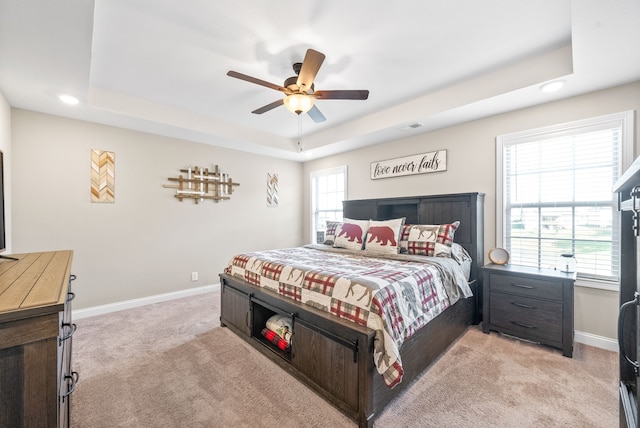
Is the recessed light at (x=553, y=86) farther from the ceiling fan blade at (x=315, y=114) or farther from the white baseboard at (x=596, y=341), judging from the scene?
the white baseboard at (x=596, y=341)

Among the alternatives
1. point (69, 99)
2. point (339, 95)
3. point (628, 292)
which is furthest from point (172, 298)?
point (628, 292)

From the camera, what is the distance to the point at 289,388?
1970 mm

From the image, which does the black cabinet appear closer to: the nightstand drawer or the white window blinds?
the nightstand drawer

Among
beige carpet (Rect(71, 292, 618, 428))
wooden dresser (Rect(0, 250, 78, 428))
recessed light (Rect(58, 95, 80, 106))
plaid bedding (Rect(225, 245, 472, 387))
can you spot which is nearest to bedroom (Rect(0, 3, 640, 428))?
recessed light (Rect(58, 95, 80, 106))

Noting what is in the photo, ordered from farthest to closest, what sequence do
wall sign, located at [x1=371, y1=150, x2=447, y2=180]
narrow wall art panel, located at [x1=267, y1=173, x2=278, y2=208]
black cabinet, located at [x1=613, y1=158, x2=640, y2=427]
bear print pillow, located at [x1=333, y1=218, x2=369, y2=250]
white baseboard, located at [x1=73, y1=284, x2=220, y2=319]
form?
narrow wall art panel, located at [x1=267, y1=173, x2=278, y2=208] < wall sign, located at [x1=371, y1=150, x2=447, y2=180] < bear print pillow, located at [x1=333, y1=218, x2=369, y2=250] < white baseboard, located at [x1=73, y1=284, x2=220, y2=319] < black cabinet, located at [x1=613, y1=158, x2=640, y2=427]

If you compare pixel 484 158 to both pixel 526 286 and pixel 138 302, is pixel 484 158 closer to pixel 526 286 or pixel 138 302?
pixel 526 286

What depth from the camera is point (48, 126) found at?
310 centimetres

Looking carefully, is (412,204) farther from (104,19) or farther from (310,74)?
(104,19)

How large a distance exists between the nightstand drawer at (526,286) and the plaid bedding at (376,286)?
13.8 inches

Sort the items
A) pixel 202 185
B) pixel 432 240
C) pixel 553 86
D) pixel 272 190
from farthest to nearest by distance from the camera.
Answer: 1. pixel 272 190
2. pixel 202 185
3. pixel 432 240
4. pixel 553 86

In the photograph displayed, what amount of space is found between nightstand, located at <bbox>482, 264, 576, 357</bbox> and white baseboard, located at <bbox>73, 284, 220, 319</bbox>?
3.89m

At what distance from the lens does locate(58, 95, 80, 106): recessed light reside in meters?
2.70

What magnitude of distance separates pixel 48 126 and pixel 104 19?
1.97 metres

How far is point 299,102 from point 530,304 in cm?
285
